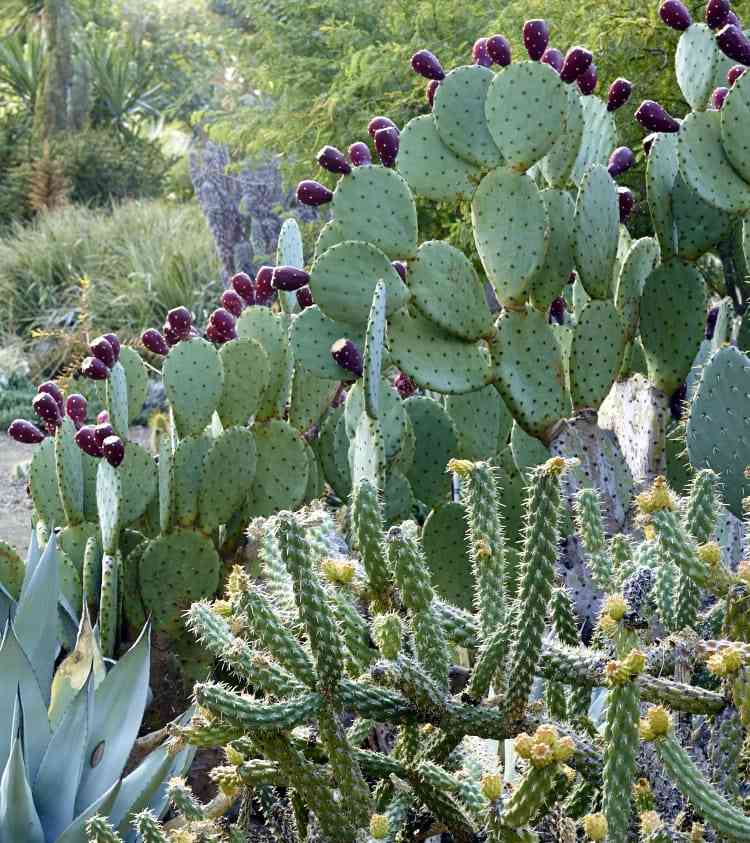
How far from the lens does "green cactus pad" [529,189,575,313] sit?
10.00ft

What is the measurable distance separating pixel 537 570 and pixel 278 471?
6.41 feet

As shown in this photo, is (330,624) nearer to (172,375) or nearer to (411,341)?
Answer: (411,341)

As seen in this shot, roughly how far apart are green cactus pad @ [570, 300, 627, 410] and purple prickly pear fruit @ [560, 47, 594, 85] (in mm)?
588

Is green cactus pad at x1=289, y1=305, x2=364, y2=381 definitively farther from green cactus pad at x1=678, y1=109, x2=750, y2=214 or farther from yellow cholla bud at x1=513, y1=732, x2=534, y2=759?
yellow cholla bud at x1=513, y1=732, x2=534, y2=759

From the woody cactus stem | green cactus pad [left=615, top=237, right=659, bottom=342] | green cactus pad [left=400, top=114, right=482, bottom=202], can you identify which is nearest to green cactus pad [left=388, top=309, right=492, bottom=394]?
green cactus pad [left=400, top=114, right=482, bottom=202]

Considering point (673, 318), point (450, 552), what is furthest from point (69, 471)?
point (673, 318)

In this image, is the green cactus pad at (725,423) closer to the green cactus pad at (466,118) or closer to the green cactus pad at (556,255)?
the green cactus pad at (556,255)

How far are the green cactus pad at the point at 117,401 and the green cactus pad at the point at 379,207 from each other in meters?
0.82

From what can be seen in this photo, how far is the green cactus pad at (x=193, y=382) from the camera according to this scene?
3135 mm

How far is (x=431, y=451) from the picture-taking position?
127 inches

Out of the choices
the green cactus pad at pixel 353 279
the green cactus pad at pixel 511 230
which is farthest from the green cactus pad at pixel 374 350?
the green cactus pad at pixel 511 230

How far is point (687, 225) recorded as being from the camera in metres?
3.03

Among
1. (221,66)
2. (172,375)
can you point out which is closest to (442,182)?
(172,375)

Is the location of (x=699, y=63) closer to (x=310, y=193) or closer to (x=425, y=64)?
(x=425, y=64)
